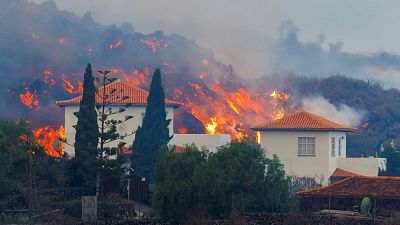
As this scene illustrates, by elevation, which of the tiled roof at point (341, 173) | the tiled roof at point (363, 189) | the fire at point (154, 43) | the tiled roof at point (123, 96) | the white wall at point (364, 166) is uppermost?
the fire at point (154, 43)

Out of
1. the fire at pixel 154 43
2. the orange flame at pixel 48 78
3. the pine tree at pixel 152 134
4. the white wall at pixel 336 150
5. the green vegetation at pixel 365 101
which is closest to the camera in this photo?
the pine tree at pixel 152 134

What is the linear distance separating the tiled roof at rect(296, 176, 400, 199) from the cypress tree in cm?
1458

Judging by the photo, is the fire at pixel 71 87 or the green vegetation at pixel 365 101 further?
the fire at pixel 71 87

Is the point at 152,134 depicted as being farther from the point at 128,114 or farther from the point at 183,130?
the point at 183,130

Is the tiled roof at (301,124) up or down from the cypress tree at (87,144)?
up

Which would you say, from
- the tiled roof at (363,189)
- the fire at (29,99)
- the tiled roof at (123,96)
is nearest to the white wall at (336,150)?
the tiled roof at (123,96)

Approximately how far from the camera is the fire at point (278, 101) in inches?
A: 5286

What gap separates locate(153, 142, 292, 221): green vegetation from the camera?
204 feet

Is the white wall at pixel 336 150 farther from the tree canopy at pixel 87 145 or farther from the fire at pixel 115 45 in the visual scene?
the fire at pixel 115 45

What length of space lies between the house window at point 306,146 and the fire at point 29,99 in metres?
44.0

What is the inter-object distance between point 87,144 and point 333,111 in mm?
61420

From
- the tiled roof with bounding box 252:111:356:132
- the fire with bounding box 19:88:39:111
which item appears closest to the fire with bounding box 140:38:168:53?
the fire with bounding box 19:88:39:111

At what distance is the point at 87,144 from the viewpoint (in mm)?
74625

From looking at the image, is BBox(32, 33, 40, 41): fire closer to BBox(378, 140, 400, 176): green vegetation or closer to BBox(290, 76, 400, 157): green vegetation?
BBox(290, 76, 400, 157): green vegetation
